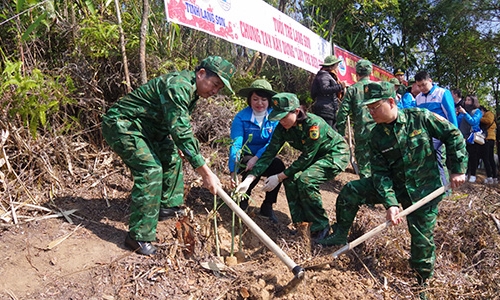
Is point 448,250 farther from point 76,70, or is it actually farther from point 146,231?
point 76,70

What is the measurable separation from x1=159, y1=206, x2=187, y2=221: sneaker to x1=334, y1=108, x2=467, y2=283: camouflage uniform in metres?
1.78

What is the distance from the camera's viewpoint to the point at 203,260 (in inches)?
134

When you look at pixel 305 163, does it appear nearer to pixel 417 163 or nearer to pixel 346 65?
pixel 417 163

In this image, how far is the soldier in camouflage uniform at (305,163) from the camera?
12.7 feet

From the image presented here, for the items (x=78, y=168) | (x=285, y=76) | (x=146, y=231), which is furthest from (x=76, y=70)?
(x=285, y=76)

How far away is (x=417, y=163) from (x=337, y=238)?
99 centimetres

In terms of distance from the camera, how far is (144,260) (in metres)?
3.17

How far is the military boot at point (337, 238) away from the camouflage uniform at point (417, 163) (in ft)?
1.72

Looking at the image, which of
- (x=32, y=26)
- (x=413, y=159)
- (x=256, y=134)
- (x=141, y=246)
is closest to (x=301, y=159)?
(x=256, y=134)

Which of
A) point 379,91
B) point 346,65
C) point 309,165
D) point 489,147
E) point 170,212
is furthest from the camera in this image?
point 346,65

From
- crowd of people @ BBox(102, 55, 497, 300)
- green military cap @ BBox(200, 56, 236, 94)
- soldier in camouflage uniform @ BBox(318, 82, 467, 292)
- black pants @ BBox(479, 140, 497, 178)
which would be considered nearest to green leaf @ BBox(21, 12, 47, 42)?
crowd of people @ BBox(102, 55, 497, 300)

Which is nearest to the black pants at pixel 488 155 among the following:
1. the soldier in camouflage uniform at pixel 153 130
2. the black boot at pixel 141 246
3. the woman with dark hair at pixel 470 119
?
the woman with dark hair at pixel 470 119

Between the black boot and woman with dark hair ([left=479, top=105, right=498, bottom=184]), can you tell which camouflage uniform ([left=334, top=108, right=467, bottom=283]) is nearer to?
the black boot

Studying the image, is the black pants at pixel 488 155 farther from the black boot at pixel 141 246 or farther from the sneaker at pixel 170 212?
the black boot at pixel 141 246
